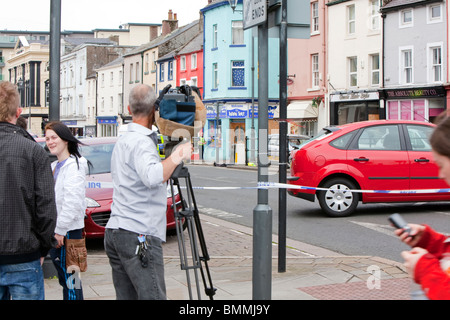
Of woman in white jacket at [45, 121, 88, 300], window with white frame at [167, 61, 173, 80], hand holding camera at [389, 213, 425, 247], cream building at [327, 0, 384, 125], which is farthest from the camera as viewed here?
window with white frame at [167, 61, 173, 80]

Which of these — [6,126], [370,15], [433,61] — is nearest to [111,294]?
[6,126]

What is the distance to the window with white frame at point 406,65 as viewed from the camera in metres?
31.1

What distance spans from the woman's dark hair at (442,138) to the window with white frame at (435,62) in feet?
94.0

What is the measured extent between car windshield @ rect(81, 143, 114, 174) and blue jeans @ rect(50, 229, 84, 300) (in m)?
4.70

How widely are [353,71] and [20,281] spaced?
3274cm

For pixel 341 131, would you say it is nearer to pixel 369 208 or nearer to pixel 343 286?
pixel 369 208

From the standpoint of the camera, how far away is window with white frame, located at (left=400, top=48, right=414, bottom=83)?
102 ft

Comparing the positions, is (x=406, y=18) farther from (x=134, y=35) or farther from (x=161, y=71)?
(x=134, y=35)

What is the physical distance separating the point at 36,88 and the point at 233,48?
5005 centimetres

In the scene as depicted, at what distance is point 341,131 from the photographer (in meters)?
12.0

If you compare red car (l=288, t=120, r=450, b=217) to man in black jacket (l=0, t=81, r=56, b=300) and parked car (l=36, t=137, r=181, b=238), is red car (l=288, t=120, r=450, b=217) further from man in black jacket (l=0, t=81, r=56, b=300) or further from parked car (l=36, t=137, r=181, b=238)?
man in black jacket (l=0, t=81, r=56, b=300)

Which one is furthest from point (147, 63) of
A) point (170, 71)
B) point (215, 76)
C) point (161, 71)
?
point (215, 76)

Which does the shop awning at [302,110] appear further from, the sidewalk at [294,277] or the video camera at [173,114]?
the video camera at [173,114]

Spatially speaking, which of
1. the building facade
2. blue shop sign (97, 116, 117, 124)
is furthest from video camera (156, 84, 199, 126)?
blue shop sign (97, 116, 117, 124)
